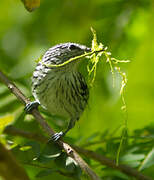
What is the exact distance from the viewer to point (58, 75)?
4691mm

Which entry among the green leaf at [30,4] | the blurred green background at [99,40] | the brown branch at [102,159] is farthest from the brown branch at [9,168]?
the blurred green background at [99,40]

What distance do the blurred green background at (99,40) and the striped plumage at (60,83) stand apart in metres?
0.17

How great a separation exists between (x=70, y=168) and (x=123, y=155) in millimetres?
869

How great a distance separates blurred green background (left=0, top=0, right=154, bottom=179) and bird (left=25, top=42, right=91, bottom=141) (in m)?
0.16

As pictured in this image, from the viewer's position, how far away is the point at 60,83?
473 centimetres

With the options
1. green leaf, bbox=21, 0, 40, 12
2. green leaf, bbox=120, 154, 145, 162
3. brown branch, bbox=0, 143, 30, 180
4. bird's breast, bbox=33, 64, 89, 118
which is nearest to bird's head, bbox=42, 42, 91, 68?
bird's breast, bbox=33, 64, 89, 118

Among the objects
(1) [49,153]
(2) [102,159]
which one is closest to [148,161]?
(2) [102,159]

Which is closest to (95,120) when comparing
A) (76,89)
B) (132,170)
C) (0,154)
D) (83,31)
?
(76,89)

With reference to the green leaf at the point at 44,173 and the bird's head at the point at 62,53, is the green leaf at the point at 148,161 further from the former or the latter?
the bird's head at the point at 62,53

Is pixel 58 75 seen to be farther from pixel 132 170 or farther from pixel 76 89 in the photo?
pixel 132 170

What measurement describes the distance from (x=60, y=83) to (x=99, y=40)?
752 millimetres

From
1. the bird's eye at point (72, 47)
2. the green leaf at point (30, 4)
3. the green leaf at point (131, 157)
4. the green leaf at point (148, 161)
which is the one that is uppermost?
the green leaf at point (30, 4)

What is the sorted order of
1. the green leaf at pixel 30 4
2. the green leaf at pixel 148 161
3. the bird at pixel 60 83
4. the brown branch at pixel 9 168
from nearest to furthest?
the brown branch at pixel 9 168 → the green leaf at pixel 30 4 → the green leaf at pixel 148 161 → the bird at pixel 60 83

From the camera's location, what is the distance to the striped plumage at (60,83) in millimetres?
4699
